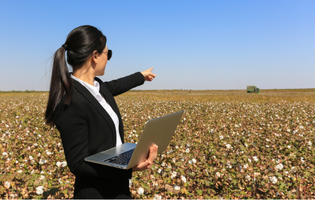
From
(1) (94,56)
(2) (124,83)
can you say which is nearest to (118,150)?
(1) (94,56)

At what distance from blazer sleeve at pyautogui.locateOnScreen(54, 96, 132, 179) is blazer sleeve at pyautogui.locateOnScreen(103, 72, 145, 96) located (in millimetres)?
1021

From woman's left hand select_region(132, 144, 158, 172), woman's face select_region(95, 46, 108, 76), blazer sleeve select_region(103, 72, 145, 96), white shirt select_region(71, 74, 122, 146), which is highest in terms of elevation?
woman's face select_region(95, 46, 108, 76)

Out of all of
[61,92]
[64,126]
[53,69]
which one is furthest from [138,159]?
[53,69]

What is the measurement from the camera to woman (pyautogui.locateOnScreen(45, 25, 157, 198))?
1.52m

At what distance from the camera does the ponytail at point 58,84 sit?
5.25 feet

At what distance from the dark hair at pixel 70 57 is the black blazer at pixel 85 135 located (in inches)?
3.2

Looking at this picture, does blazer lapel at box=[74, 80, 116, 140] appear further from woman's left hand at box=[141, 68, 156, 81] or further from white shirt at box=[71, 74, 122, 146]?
woman's left hand at box=[141, 68, 156, 81]

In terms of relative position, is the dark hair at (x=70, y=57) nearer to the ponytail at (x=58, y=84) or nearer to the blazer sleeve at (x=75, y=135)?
the ponytail at (x=58, y=84)

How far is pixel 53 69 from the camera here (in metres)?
1.72

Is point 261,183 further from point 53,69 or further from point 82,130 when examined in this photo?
point 53,69

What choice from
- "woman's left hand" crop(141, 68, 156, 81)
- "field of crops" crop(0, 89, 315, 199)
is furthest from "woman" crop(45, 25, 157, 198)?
"field of crops" crop(0, 89, 315, 199)

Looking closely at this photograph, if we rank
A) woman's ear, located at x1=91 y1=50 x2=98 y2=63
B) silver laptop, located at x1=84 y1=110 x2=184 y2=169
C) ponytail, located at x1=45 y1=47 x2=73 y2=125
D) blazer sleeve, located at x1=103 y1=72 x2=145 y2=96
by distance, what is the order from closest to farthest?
silver laptop, located at x1=84 y1=110 x2=184 y2=169
ponytail, located at x1=45 y1=47 x2=73 y2=125
woman's ear, located at x1=91 y1=50 x2=98 y2=63
blazer sleeve, located at x1=103 y1=72 x2=145 y2=96

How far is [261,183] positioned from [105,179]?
3372 millimetres

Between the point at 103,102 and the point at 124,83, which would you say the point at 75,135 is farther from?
the point at 124,83
